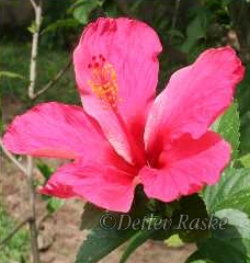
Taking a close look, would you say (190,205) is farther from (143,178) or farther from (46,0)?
(46,0)

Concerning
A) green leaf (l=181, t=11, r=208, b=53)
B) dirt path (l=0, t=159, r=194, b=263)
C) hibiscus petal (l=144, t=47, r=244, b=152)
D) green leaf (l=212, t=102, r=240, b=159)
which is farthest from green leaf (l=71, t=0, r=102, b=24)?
dirt path (l=0, t=159, r=194, b=263)

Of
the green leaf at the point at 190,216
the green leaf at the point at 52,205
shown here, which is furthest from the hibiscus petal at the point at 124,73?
the green leaf at the point at 52,205

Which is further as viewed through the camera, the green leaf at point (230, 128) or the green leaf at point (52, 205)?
the green leaf at point (52, 205)

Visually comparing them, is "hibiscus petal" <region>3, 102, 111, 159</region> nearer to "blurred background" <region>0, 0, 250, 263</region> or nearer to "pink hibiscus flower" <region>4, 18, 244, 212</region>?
"pink hibiscus flower" <region>4, 18, 244, 212</region>

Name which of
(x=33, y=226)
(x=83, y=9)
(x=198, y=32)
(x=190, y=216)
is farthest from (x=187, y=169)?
(x=198, y=32)

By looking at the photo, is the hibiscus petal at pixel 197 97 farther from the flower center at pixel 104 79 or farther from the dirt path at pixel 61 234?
the dirt path at pixel 61 234
